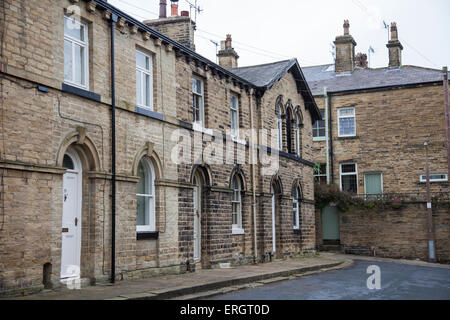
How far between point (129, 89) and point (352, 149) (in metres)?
21.8

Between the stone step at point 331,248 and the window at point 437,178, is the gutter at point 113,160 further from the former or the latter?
the window at point 437,178

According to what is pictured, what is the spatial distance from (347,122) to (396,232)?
7948 mm

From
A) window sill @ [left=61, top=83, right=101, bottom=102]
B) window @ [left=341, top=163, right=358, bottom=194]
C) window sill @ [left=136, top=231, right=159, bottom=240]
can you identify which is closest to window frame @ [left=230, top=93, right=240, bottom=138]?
window sill @ [left=136, top=231, right=159, bottom=240]

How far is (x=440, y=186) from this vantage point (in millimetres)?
30734

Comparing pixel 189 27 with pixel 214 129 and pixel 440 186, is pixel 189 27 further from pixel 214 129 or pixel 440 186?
pixel 440 186

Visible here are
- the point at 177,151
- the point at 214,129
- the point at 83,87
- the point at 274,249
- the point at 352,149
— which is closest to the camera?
the point at 83,87

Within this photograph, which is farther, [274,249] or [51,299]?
[274,249]

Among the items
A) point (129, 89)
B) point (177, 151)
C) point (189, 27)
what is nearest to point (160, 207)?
point (177, 151)

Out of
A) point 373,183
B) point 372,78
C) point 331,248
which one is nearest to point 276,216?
point 331,248

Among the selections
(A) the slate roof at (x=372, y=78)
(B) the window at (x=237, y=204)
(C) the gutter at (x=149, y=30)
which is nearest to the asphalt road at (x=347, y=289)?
(B) the window at (x=237, y=204)

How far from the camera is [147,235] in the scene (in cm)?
1388

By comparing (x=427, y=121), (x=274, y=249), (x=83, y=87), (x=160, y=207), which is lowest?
(x=274, y=249)

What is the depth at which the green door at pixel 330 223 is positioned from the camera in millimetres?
30172

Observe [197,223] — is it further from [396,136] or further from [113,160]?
[396,136]
